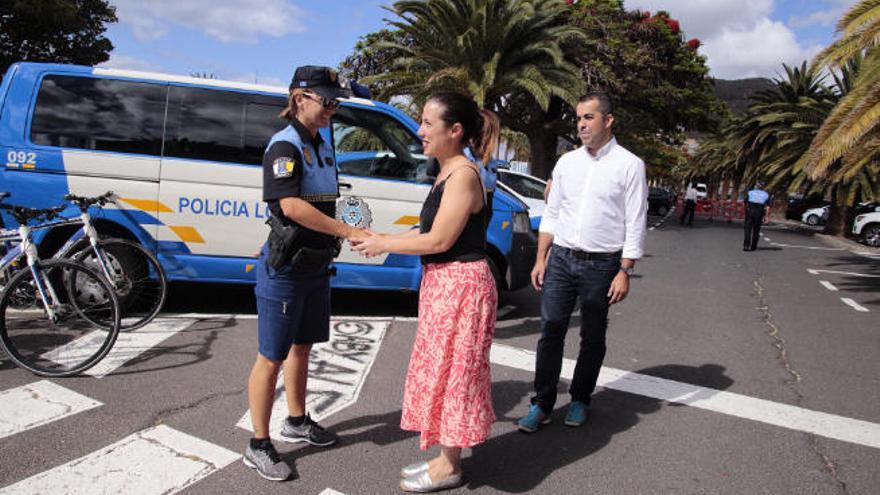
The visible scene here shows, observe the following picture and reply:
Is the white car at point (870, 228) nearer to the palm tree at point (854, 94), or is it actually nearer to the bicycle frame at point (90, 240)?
the palm tree at point (854, 94)

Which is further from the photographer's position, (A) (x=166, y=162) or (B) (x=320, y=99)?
(A) (x=166, y=162)

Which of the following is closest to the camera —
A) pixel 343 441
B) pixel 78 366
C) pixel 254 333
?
pixel 343 441

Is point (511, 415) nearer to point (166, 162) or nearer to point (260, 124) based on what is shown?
point (260, 124)

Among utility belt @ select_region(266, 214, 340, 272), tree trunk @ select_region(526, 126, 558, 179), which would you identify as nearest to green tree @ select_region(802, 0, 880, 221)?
utility belt @ select_region(266, 214, 340, 272)

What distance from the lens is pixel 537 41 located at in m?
16.3

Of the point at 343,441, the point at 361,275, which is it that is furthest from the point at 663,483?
the point at 361,275

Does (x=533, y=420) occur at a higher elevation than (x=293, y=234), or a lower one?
lower

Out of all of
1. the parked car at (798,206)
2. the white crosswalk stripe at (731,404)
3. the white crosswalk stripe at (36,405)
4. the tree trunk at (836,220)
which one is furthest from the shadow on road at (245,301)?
the parked car at (798,206)

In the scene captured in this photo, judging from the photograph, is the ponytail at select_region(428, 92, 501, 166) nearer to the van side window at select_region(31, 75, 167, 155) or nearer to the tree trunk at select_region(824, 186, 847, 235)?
the van side window at select_region(31, 75, 167, 155)

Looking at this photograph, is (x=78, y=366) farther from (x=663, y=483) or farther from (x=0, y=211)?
(x=663, y=483)

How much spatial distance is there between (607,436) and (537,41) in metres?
14.4

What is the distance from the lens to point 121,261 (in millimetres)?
5184

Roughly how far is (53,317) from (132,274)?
103cm

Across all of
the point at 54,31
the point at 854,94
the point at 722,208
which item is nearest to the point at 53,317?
the point at 854,94
